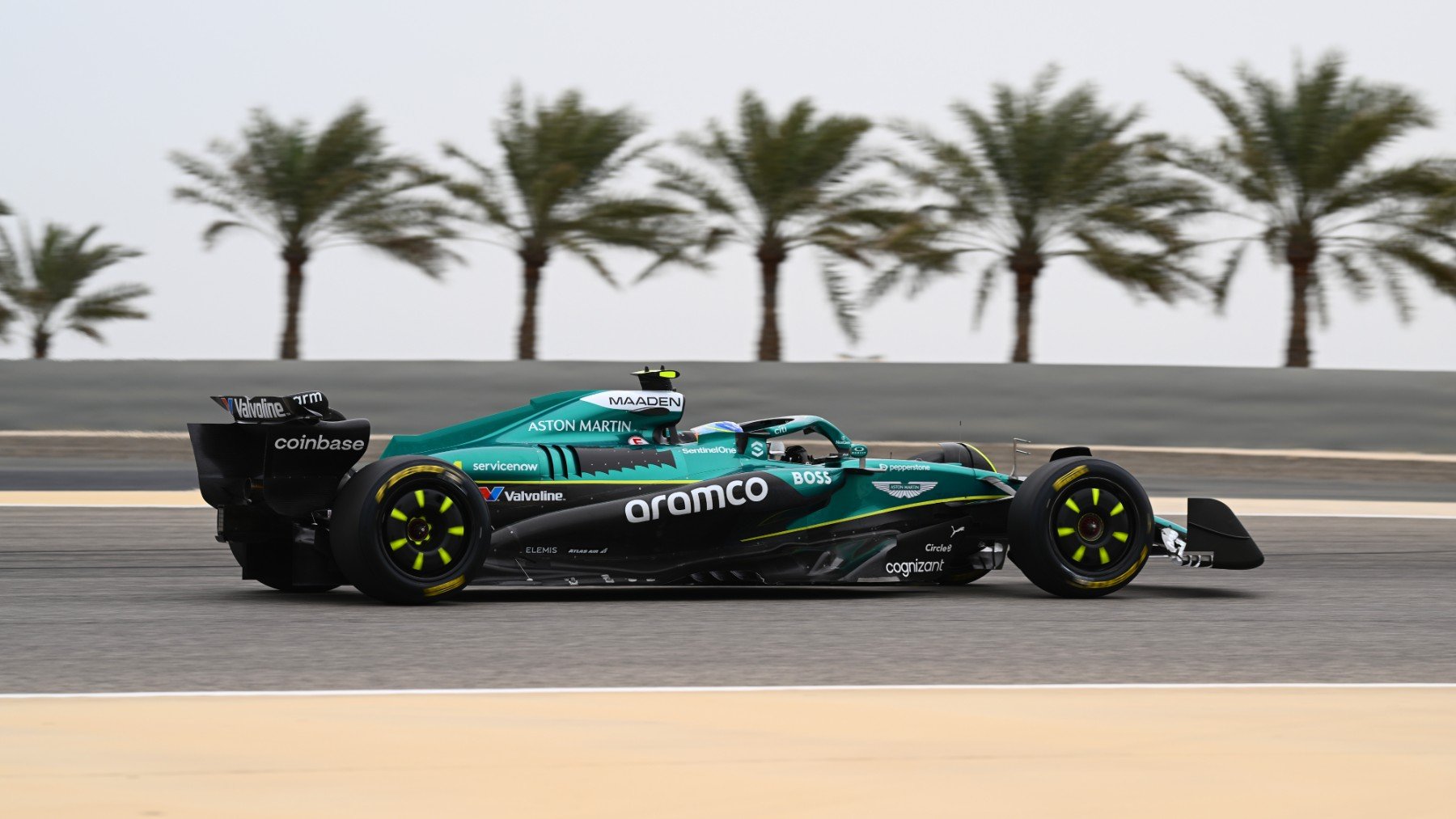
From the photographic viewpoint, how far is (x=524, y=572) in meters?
9.07

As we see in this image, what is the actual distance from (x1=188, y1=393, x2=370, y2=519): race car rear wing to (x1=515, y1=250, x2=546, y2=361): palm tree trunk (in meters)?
24.5

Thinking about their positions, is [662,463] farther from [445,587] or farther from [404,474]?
→ [404,474]

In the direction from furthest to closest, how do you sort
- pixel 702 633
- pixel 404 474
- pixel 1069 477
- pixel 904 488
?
pixel 904 488, pixel 1069 477, pixel 404 474, pixel 702 633

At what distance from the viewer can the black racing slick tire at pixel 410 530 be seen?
8.64m

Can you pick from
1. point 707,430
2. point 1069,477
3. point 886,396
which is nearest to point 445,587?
point 707,430

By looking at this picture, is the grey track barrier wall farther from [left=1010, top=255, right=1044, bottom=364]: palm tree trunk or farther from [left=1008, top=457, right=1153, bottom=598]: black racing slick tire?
[left=1008, top=457, right=1153, bottom=598]: black racing slick tire

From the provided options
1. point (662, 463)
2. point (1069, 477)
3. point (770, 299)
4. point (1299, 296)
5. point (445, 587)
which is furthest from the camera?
point (770, 299)

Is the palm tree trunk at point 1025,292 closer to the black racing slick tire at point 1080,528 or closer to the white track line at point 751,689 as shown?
the black racing slick tire at point 1080,528

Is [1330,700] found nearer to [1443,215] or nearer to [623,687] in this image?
[623,687]

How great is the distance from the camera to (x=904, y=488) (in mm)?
9961

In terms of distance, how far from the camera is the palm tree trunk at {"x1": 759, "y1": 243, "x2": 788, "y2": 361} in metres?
33.3

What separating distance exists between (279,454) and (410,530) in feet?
2.62

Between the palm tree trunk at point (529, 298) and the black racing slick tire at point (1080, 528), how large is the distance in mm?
24341

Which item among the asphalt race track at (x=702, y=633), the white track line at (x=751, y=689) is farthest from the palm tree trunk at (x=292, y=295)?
the white track line at (x=751, y=689)
